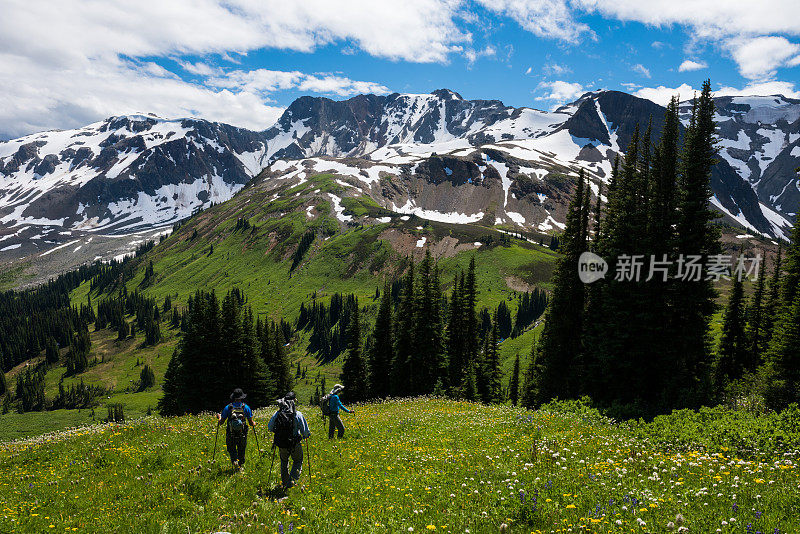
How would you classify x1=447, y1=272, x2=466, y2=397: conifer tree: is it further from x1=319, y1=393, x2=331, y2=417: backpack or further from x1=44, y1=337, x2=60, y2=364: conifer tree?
x1=44, y1=337, x2=60, y2=364: conifer tree

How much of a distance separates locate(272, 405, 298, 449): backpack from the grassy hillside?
3.96 feet

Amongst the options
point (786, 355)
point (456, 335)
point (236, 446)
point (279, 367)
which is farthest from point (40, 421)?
point (786, 355)

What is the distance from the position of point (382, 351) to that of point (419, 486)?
44.4 m

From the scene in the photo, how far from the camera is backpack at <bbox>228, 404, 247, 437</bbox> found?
41.4 feet

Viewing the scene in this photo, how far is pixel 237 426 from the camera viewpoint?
12.6 meters

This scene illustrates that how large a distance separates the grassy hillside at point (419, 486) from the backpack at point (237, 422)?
1.15m

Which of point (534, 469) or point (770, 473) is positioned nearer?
point (770, 473)

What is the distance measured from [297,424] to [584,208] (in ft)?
102

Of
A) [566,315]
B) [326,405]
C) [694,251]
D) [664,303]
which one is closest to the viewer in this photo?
[326,405]

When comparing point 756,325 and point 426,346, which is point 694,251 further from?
point 756,325

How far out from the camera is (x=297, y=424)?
1144cm

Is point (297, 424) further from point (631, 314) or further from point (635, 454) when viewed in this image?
point (631, 314)

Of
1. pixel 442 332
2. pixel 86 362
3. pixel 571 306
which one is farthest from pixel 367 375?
pixel 86 362

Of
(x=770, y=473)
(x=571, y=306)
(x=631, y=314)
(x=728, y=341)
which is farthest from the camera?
(x=728, y=341)
